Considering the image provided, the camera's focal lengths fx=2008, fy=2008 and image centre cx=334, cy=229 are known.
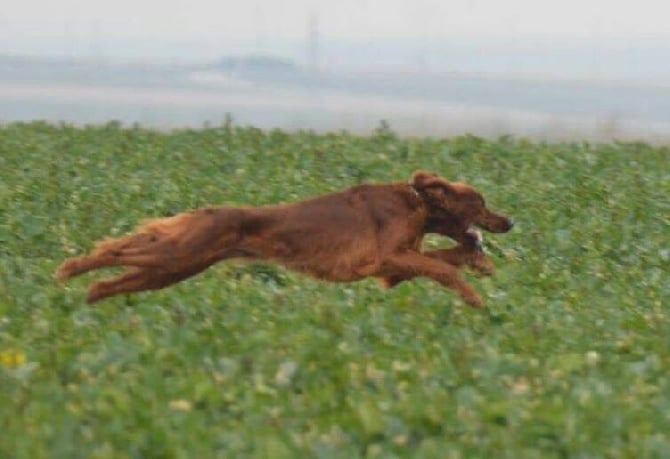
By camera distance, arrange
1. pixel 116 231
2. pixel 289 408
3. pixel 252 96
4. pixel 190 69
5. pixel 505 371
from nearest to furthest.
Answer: pixel 289 408, pixel 505 371, pixel 116 231, pixel 252 96, pixel 190 69

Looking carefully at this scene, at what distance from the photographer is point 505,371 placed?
24.2ft

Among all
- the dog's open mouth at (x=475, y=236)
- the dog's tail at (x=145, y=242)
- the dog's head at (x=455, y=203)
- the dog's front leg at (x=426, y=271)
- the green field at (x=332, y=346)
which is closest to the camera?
the green field at (x=332, y=346)

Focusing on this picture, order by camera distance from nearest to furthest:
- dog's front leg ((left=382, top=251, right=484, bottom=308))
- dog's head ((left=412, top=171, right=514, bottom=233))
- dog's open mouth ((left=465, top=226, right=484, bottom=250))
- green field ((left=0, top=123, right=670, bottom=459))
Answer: green field ((left=0, top=123, right=670, bottom=459))
dog's front leg ((left=382, top=251, right=484, bottom=308))
dog's head ((left=412, top=171, right=514, bottom=233))
dog's open mouth ((left=465, top=226, right=484, bottom=250))

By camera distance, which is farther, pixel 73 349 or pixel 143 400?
pixel 73 349

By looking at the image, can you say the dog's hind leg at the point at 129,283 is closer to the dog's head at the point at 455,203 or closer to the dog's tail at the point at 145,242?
the dog's tail at the point at 145,242

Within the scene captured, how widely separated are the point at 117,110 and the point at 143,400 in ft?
91.6

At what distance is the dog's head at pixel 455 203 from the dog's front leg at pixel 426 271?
12.6 inches

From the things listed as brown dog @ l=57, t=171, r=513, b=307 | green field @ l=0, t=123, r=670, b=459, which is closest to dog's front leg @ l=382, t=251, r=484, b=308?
brown dog @ l=57, t=171, r=513, b=307

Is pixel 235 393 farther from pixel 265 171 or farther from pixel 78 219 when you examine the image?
pixel 265 171

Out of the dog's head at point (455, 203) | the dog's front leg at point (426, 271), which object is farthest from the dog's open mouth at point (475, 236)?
the dog's front leg at point (426, 271)

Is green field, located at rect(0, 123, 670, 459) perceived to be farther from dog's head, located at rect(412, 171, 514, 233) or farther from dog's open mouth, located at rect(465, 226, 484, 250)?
dog's head, located at rect(412, 171, 514, 233)

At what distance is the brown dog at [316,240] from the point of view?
9.25m

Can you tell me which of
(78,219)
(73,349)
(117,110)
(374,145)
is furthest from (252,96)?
(73,349)

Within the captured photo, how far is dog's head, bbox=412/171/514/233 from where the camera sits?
997 cm
